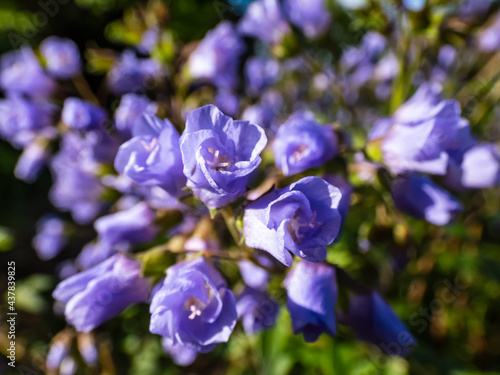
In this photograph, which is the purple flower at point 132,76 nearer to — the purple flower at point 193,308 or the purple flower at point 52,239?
the purple flower at point 52,239

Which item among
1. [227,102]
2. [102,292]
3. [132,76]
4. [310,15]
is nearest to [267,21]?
[310,15]

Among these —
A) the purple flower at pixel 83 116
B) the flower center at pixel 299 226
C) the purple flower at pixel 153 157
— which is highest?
the purple flower at pixel 153 157

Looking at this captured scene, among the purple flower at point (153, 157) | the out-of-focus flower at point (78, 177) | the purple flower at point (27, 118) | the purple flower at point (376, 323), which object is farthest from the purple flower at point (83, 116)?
the purple flower at point (376, 323)

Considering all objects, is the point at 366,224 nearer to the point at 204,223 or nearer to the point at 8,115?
the point at 204,223

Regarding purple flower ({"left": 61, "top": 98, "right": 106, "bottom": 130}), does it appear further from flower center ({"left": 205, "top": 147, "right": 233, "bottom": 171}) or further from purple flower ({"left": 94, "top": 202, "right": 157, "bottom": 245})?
flower center ({"left": 205, "top": 147, "right": 233, "bottom": 171})

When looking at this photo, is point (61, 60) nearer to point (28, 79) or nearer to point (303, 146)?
point (28, 79)

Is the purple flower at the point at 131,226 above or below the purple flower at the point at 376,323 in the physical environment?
above

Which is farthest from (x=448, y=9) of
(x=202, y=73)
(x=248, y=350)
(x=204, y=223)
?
(x=248, y=350)
